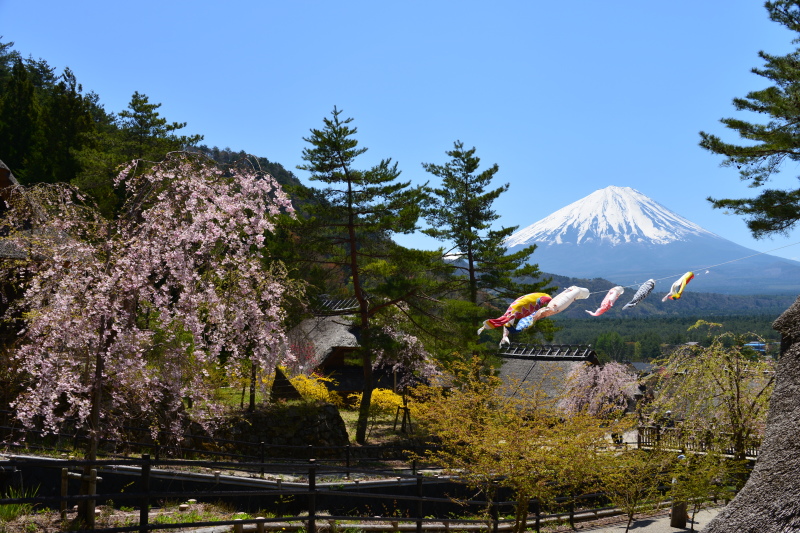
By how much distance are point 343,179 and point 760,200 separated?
43.3ft

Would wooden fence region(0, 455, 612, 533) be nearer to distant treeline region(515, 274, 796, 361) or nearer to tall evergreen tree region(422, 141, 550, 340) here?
tall evergreen tree region(422, 141, 550, 340)

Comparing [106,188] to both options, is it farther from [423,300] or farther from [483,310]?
[483,310]

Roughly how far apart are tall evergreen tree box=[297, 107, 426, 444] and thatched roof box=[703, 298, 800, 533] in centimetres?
1648

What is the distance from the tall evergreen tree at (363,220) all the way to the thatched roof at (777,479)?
16477mm

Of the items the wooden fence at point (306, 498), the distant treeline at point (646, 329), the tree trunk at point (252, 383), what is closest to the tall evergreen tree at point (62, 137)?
the tree trunk at point (252, 383)

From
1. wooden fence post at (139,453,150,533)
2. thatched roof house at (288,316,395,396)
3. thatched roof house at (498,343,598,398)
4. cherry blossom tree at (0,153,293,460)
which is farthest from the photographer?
thatched roof house at (498,343,598,398)

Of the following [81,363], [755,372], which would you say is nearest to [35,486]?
[81,363]

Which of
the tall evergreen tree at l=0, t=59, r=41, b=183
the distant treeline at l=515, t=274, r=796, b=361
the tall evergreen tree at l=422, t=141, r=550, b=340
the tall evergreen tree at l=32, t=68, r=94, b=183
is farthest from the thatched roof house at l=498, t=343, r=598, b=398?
the tall evergreen tree at l=0, t=59, r=41, b=183

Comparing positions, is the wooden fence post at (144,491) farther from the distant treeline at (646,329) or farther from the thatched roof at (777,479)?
the distant treeline at (646,329)

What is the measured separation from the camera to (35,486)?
31.8ft

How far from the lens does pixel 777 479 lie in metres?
4.48

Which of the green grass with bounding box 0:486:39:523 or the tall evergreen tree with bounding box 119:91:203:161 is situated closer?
the green grass with bounding box 0:486:39:523

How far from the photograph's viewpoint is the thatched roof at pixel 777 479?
14.1 feet

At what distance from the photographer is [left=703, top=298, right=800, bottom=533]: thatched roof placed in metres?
4.31
